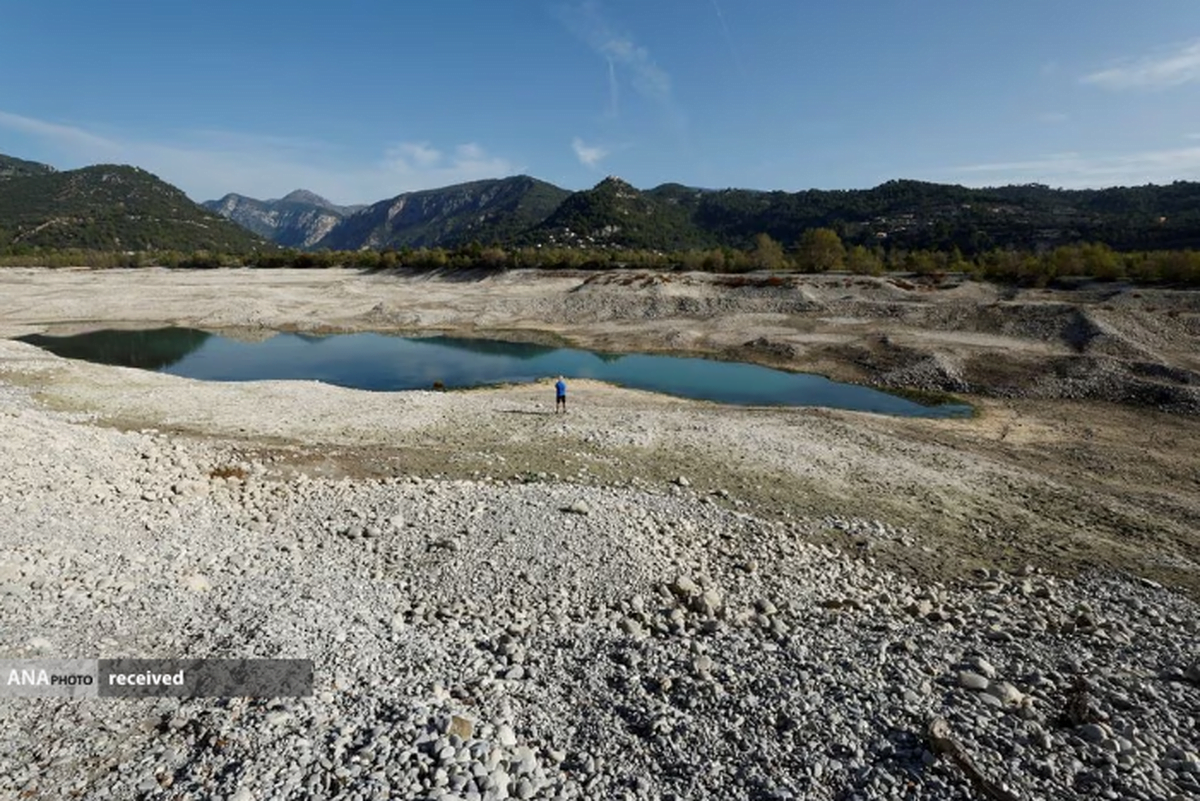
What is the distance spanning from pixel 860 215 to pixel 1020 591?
169m

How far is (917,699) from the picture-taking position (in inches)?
354

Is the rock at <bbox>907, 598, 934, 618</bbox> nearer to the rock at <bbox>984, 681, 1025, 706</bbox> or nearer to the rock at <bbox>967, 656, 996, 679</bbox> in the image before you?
the rock at <bbox>967, 656, 996, 679</bbox>

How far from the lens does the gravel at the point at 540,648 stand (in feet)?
24.1

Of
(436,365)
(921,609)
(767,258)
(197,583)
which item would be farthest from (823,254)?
(197,583)

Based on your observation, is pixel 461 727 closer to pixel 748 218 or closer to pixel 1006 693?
pixel 1006 693

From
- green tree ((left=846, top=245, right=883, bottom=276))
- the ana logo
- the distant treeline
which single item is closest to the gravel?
the ana logo

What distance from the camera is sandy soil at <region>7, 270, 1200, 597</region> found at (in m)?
17.5

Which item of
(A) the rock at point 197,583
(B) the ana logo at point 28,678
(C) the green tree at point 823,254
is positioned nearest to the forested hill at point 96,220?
(C) the green tree at point 823,254

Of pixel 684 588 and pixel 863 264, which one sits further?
pixel 863 264

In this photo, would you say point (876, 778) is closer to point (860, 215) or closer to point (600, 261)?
point (600, 261)

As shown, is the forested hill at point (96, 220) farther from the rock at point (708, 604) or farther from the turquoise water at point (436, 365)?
the rock at point (708, 604)

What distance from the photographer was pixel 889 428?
27344 mm

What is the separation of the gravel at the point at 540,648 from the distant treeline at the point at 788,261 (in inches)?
2425

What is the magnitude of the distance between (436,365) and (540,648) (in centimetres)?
3856
